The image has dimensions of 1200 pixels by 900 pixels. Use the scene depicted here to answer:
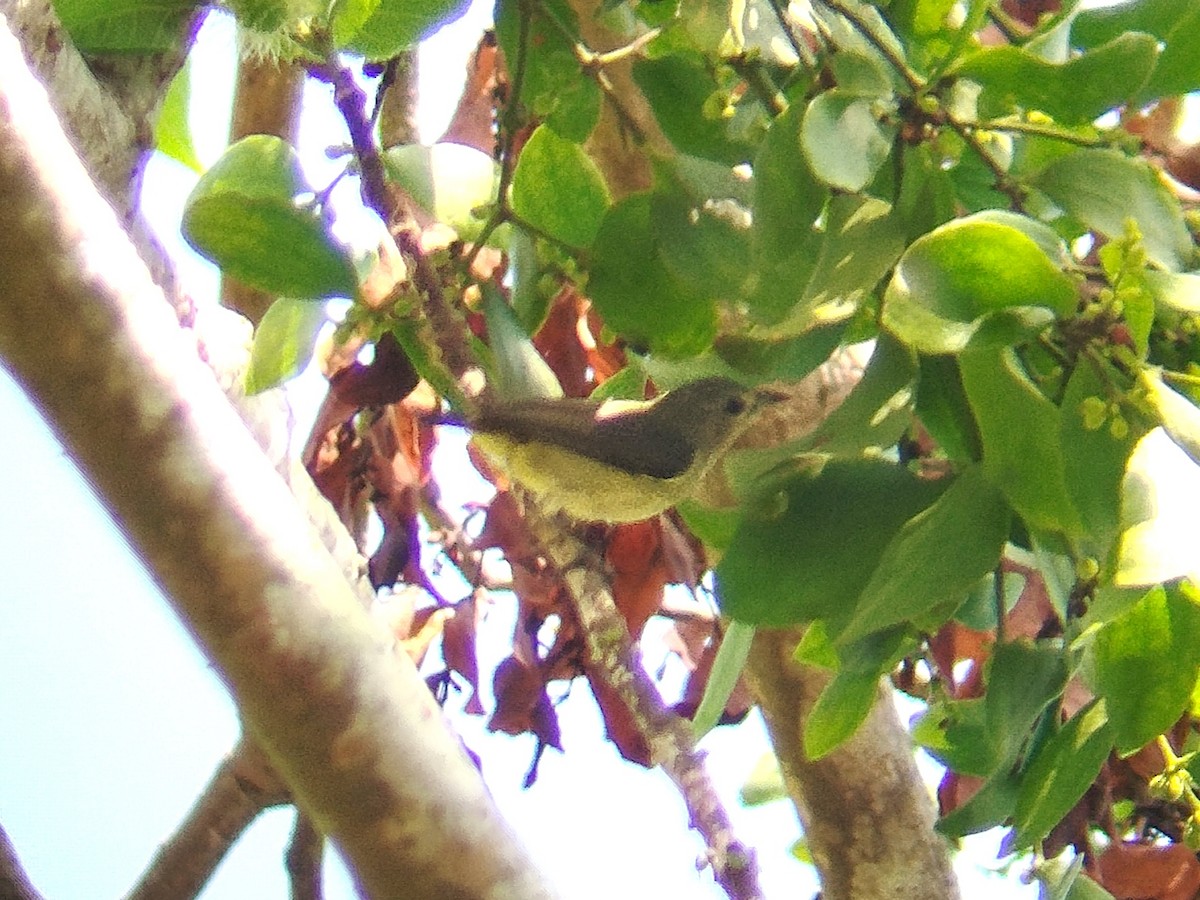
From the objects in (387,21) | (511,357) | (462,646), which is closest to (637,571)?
(462,646)

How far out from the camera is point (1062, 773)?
68cm

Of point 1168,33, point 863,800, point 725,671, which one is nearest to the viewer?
point 1168,33

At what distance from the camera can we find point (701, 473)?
3.38 ft

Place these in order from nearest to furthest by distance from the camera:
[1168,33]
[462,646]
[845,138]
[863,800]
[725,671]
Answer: [845,138]
[1168,33]
[725,671]
[863,800]
[462,646]

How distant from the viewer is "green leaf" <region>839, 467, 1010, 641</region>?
0.63 meters

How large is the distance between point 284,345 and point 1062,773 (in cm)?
57

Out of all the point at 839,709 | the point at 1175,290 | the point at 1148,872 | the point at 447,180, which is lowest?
the point at 1148,872

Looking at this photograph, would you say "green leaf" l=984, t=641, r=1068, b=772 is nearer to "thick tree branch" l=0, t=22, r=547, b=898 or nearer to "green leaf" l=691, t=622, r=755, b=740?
"green leaf" l=691, t=622, r=755, b=740

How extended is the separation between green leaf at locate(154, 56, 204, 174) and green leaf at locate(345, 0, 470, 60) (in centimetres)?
41

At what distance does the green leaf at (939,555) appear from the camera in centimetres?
63

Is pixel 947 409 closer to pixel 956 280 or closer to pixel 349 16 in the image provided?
pixel 956 280

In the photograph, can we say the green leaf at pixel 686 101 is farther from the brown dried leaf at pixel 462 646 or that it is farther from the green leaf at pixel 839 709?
the brown dried leaf at pixel 462 646

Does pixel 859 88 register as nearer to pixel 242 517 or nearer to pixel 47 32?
pixel 242 517

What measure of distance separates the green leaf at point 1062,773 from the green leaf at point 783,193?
0.98ft
